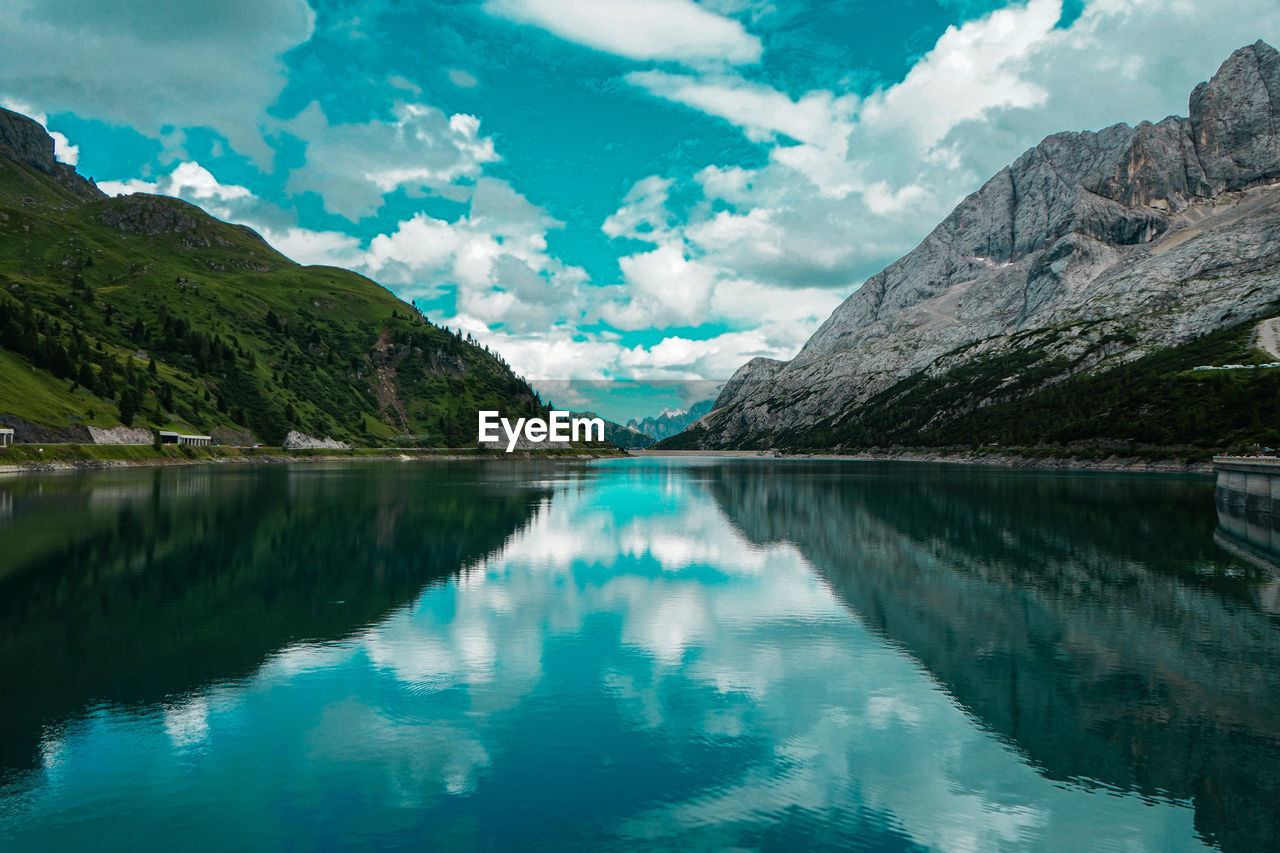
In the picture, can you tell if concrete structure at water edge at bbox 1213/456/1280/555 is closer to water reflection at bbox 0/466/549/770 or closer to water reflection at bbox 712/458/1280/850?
water reflection at bbox 712/458/1280/850

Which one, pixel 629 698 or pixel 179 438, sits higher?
pixel 179 438

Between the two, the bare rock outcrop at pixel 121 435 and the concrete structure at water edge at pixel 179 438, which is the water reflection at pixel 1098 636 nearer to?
the bare rock outcrop at pixel 121 435

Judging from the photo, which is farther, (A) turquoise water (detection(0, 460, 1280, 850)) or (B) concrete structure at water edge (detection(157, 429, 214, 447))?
(B) concrete structure at water edge (detection(157, 429, 214, 447))

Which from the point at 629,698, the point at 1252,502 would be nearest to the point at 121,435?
the point at 629,698

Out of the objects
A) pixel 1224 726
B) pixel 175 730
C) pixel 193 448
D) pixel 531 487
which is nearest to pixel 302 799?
pixel 175 730

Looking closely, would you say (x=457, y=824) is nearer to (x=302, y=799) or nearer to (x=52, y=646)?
(x=302, y=799)

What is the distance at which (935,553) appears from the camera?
51.0m

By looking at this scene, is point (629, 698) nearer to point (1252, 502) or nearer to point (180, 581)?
point (180, 581)

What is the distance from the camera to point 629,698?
22.4 meters

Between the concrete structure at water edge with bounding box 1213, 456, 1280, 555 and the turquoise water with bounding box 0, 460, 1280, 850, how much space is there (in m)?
Answer: 12.5

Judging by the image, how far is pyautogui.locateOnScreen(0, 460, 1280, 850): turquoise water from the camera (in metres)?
14.9

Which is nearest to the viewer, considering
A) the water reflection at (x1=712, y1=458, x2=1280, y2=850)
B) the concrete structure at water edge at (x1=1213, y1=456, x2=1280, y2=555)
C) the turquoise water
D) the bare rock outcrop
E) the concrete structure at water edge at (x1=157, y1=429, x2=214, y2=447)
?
the turquoise water

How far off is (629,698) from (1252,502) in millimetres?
71613

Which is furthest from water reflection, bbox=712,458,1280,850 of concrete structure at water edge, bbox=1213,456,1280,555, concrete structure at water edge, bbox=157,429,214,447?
concrete structure at water edge, bbox=157,429,214,447
